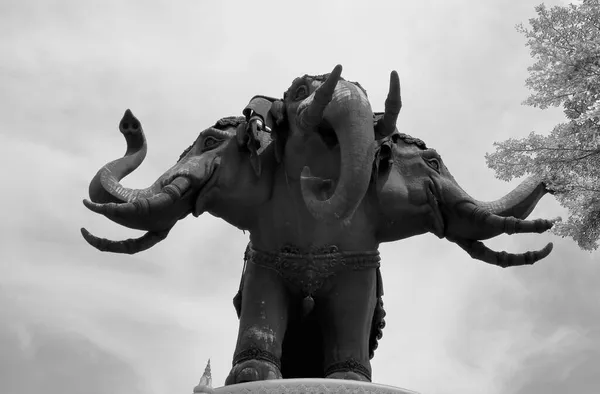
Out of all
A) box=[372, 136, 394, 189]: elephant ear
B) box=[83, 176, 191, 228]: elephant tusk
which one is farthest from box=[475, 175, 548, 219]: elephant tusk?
box=[83, 176, 191, 228]: elephant tusk

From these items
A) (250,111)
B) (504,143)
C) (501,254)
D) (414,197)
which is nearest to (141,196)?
(250,111)

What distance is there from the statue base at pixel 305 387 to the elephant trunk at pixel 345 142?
0.72 metres

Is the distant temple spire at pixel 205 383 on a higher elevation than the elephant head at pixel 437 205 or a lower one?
lower

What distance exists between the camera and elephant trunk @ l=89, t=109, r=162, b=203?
409 cm

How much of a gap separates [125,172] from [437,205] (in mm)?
1549

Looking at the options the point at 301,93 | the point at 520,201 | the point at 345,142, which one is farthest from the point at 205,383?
the point at 520,201

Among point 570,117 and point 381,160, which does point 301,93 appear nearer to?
point 381,160

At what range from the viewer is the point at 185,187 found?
4.06 m

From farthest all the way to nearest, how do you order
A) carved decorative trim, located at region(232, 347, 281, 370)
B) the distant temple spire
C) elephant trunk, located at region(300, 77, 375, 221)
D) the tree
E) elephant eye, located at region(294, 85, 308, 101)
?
the tree → elephant eye, located at region(294, 85, 308, 101) → carved decorative trim, located at region(232, 347, 281, 370) → elephant trunk, located at region(300, 77, 375, 221) → the distant temple spire

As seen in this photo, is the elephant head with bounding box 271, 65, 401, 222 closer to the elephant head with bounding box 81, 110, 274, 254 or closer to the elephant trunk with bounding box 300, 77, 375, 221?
the elephant trunk with bounding box 300, 77, 375, 221

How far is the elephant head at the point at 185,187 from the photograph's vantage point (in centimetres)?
402

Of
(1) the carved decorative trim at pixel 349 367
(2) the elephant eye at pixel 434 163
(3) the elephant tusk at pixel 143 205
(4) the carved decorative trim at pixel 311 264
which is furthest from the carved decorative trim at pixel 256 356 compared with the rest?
(2) the elephant eye at pixel 434 163

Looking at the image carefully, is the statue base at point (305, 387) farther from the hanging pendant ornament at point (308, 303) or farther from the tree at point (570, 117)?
the tree at point (570, 117)

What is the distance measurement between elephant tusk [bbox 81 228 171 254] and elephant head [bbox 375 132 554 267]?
1.10 meters
